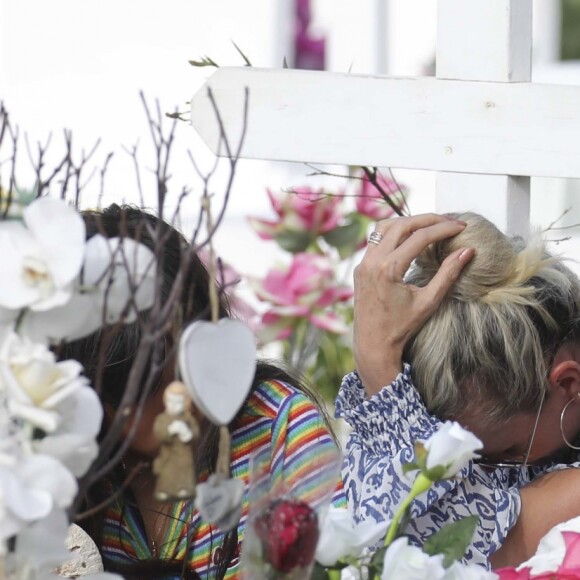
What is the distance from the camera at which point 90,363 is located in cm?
129

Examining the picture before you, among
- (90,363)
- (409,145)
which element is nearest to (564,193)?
(409,145)

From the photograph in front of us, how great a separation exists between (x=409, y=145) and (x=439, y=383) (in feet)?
1.06

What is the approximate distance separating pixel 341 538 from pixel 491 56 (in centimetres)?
82

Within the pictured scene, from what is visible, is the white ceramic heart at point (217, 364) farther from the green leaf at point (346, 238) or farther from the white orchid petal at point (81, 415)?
the green leaf at point (346, 238)

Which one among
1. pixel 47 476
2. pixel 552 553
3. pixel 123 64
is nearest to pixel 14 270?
pixel 47 476

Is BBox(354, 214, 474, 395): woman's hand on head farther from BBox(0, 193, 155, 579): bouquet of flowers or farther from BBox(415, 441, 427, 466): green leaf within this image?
BBox(0, 193, 155, 579): bouquet of flowers

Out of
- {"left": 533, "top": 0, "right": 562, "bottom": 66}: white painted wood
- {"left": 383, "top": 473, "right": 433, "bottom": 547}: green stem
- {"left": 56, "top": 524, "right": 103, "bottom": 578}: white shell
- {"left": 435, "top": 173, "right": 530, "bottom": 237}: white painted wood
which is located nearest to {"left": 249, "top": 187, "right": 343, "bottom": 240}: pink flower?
{"left": 435, "top": 173, "right": 530, "bottom": 237}: white painted wood

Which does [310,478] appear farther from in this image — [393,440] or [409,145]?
[409,145]

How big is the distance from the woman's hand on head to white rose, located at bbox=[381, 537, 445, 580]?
20.1 inches

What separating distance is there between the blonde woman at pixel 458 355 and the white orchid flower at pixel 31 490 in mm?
651

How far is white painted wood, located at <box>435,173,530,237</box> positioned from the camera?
1.50m

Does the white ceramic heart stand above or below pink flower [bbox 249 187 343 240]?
below

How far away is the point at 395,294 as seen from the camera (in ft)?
4.36

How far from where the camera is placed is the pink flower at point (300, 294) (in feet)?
8.36
